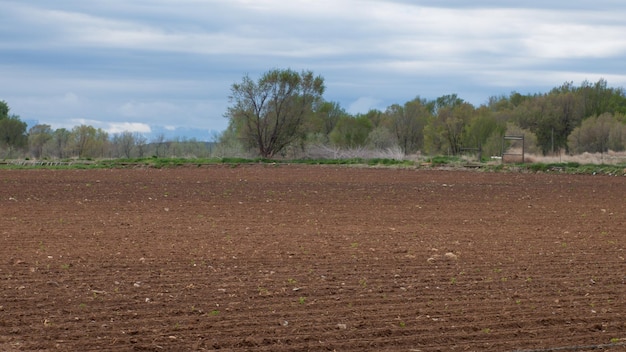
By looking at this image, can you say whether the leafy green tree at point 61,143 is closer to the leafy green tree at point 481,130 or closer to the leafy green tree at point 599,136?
the leafy green tree at point 481,130

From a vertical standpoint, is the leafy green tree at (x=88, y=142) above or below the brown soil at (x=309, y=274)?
above

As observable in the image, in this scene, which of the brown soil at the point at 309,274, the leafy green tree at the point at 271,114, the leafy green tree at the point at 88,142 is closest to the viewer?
the brown soil at the point at 309,274

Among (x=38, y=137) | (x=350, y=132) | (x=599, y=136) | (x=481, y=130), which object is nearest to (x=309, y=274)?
(x=599, y=136)

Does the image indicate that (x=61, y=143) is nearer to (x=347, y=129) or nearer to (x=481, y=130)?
(x=347, y=129)

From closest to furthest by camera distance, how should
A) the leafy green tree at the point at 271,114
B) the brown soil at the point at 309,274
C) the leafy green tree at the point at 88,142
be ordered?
1. the brown soil at the point at 309,274
2. the leafy green tree at the point at 271,114
3. the leafy green tree at the point at 88,142

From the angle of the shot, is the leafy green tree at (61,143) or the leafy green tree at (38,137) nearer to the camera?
the leafy green tree at (61,143)

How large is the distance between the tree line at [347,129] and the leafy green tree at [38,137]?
0.45 ft

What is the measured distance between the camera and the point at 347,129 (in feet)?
284

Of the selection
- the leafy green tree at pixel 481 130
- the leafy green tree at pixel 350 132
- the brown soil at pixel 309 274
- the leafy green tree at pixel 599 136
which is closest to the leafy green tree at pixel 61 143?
the leafy green tree at pixel 350 132

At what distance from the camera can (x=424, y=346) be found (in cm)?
990

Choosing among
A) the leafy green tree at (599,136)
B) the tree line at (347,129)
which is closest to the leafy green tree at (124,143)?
the tree line at (347,129)

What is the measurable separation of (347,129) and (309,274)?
72894 millimetres

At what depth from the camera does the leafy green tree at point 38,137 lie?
85012 mm

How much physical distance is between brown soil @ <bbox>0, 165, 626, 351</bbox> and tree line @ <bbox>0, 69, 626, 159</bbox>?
33.9m
